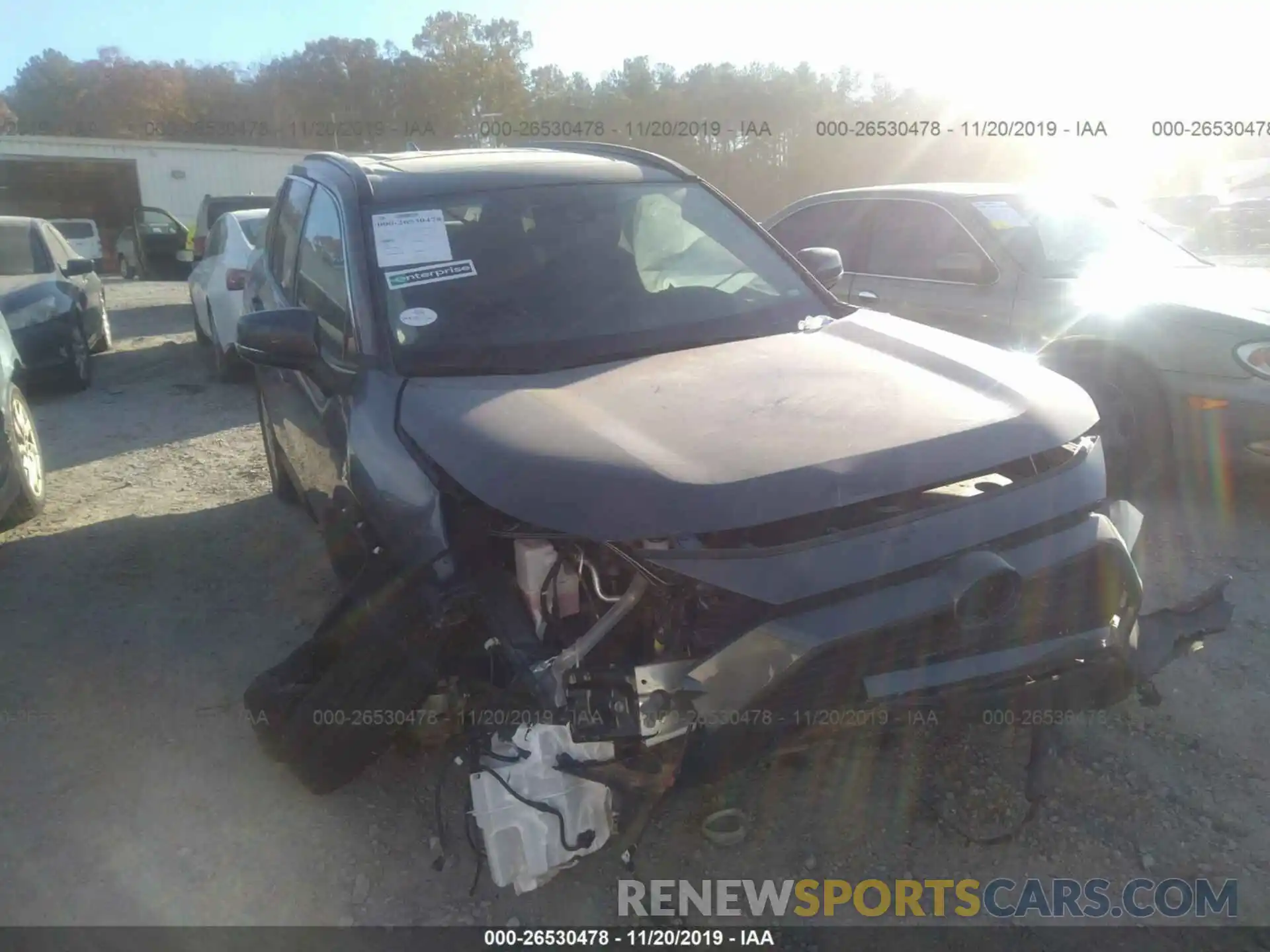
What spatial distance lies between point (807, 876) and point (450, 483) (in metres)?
1.44

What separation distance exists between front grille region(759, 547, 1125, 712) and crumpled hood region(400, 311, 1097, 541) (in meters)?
0.31

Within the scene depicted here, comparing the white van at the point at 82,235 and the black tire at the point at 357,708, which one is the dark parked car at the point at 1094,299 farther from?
the white van at the point at 82,235

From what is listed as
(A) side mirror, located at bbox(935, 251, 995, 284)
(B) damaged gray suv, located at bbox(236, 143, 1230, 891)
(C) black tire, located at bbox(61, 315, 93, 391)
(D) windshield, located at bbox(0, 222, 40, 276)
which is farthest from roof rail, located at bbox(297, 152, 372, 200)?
(D) windshield, located at bbox(0, 222, 40, 276)

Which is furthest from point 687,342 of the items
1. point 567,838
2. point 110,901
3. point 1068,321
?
point 1068,321

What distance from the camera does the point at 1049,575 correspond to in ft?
7.81

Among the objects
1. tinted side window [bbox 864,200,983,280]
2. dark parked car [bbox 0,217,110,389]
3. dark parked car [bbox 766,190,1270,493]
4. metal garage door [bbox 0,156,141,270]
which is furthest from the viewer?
metal garage door [bbox 0,156,141,270]

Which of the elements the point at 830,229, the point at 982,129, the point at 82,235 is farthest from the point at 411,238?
the point at 82,235

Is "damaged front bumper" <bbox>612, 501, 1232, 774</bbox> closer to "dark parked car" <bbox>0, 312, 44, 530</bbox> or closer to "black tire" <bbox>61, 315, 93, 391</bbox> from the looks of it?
"dark parked car" <bbox>0, 312, 44, 530</bbox>

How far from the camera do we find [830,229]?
6.51m

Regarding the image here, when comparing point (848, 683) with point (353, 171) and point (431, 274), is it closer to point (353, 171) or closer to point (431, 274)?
point (431, 274)

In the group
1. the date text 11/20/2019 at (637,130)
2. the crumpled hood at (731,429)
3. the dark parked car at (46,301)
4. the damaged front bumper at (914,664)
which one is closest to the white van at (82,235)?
the date text 11/20/2019 at (637,130)

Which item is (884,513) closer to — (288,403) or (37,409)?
(288,403)

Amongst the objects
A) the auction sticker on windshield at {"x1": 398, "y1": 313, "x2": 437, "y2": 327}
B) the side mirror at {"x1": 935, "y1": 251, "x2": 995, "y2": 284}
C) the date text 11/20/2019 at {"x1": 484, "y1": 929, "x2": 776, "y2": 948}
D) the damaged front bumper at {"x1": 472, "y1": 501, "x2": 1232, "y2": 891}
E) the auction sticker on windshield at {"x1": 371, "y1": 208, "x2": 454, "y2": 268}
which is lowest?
the date text 11/20/2019 at {"x1": 484, "y1": 929, "x2": 776, "y2": 948}

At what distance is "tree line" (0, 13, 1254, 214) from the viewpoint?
24719 millimetres
